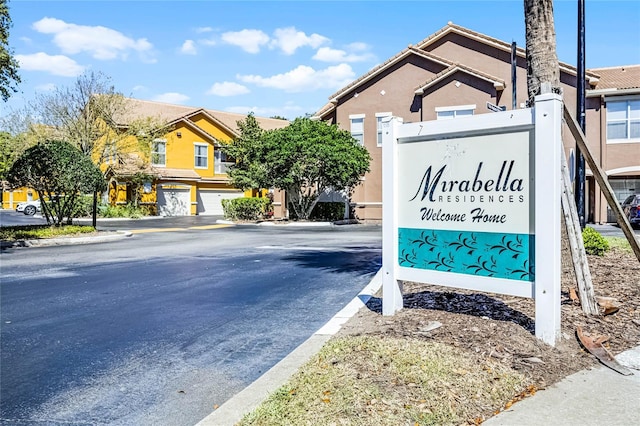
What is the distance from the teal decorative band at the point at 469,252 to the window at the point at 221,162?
39920mm

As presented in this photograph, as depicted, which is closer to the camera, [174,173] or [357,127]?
[357,127]

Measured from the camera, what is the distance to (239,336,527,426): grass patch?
355cm

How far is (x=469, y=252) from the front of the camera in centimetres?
546

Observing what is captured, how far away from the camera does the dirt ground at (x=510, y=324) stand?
461cm

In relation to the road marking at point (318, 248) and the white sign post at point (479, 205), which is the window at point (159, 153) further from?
the white sign post at point (479, 205)


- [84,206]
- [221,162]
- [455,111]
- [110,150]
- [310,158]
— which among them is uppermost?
[455,111]

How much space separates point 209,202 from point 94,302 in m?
36.5

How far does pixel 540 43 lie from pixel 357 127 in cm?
2376

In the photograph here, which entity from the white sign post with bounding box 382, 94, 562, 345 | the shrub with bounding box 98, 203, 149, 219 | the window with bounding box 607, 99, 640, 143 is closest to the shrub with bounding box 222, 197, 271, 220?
the shrub with bounding box 98, 203, 149, 219

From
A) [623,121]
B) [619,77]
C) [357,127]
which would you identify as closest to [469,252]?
[623,121]

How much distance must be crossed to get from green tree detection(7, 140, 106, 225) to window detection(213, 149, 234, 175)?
2443 centimetres

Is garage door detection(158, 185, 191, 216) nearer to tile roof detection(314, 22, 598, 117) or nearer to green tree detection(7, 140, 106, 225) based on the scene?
tile roof detection(314, 22, 598, 117)

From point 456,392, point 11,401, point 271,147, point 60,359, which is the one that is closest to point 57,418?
point 11,401

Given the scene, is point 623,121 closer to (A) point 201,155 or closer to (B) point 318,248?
(B) point 318,248
